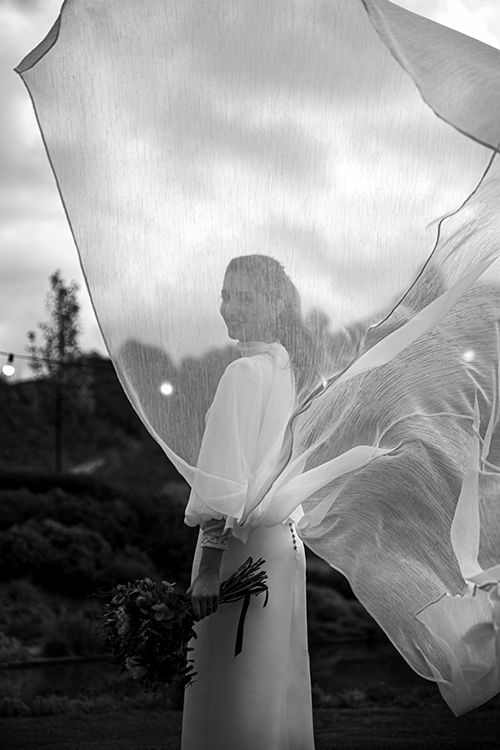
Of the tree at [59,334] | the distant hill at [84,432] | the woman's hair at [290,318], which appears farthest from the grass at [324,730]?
the distant hill at [84,432]

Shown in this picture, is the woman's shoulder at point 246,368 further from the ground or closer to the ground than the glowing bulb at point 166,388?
further from the ground

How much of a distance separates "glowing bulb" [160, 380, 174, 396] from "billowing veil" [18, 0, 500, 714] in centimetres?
1

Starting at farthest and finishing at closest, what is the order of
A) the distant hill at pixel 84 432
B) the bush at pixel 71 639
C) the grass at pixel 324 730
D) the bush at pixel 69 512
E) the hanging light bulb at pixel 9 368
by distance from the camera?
the distant hill at pixel 84 432 < the bush at pixel 69 512 < the bush at pixel 71 639 < the hanging light bulb at pixel 9 368 < the grass at pixel 324 730

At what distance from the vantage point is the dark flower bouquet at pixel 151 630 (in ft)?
7.44

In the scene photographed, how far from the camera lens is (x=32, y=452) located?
45.9 ft

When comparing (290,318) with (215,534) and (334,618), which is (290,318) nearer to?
(215,534)

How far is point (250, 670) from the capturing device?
7.88ft

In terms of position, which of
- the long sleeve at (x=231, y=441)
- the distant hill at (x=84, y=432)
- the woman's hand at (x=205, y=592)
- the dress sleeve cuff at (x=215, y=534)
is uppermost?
the distant hill at (x=84, y=432)

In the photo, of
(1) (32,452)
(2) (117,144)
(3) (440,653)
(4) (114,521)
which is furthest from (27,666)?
(1) (32,452)

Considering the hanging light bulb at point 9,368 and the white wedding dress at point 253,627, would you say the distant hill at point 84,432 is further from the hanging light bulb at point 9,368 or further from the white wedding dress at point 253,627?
the white wedding dress at point 253,627

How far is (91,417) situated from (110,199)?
38.9ft

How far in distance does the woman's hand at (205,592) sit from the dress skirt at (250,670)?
81 mm

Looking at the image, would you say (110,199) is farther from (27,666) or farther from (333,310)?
(27,666)

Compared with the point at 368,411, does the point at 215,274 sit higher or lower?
higher
